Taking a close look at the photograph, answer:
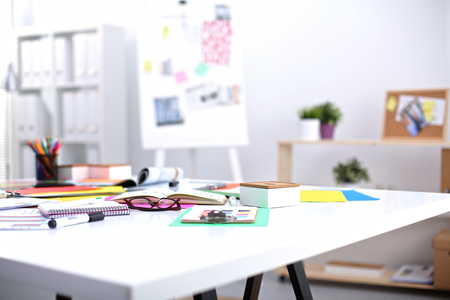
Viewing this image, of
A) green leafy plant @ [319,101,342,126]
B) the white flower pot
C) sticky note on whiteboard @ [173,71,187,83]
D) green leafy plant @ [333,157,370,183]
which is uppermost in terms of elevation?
sticky note on whiteboard @ [173,71,187,83]

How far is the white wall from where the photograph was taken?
2680 millimetres

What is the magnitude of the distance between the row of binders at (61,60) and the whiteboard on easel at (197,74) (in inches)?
28.3

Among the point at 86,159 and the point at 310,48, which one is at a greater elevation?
the point at 310,48

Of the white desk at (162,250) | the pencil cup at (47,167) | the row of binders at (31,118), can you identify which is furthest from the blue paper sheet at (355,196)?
the row of binders at (31,118)

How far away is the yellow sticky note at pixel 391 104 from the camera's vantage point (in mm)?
2535

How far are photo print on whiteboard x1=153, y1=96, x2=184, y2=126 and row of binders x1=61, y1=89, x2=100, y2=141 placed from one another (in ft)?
2.28

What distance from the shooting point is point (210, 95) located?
280 cm

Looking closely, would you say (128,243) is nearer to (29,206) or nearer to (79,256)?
(79,256)

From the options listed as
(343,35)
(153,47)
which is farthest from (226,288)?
(343,35)

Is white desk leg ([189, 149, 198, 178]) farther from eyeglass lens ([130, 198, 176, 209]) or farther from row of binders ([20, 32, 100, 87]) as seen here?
eyeglass lens ([130, 198, 176, 209])

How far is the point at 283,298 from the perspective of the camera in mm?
2186

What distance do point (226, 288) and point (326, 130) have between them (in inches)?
41.0

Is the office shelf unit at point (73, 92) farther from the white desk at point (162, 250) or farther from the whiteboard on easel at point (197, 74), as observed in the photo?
the white desk at point (162, 250)

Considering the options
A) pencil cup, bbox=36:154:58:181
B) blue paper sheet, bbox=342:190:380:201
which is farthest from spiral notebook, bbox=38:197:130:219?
pencil cup, bbox=36:154:58:181
